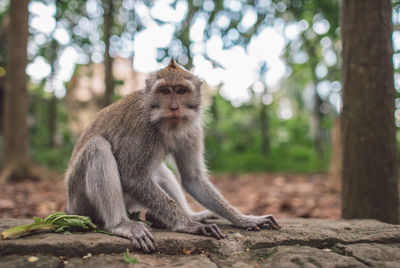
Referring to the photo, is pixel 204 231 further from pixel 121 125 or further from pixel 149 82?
pixel 149 82

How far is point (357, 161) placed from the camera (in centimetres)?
395

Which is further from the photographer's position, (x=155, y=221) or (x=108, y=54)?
(x=108, y=54)

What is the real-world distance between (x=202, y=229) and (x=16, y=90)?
25.8ft

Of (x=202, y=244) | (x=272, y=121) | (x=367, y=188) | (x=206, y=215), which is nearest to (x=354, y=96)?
(x=367, y=188)

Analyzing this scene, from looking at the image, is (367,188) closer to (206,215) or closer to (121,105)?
(206,215)

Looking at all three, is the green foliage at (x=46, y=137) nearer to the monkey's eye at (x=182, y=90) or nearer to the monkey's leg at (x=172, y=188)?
the monkey's leg at (x=172, y=188)

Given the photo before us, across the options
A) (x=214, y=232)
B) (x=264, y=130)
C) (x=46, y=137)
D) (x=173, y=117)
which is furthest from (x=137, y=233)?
(x=46, y=137)

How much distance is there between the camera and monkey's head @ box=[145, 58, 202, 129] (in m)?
3.24

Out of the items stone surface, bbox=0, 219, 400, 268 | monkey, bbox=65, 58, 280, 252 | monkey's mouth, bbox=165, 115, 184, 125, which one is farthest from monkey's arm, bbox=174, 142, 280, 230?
monkey's mouth, bbox=165, 115, 184, 125

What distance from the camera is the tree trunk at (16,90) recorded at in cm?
873

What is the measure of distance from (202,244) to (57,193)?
5521 millimetres

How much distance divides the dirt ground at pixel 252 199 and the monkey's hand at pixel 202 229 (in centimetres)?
314

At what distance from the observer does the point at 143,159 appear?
10.6 feet

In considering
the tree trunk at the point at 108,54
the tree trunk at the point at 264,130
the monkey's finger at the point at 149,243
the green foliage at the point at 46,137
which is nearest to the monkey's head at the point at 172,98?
the monkey's finger at the point at 149,243
